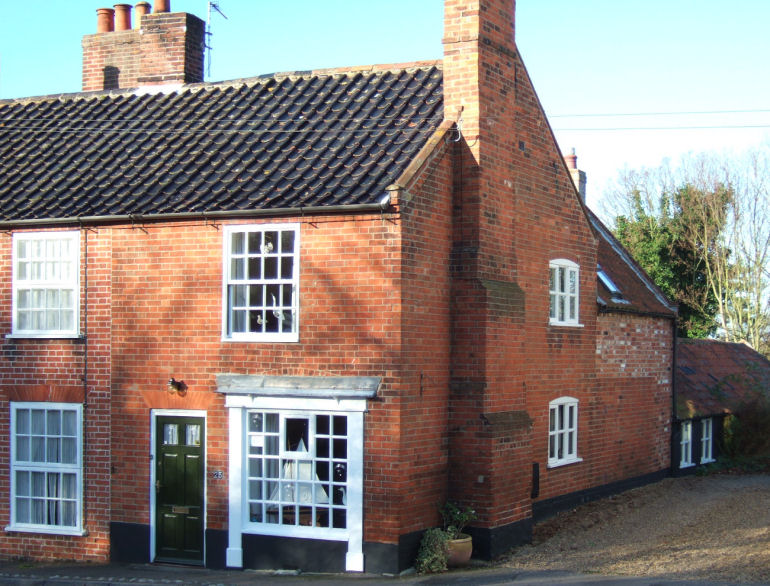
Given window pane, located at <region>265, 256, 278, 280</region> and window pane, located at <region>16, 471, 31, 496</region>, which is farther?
window pane, located at <region>16, 471, 31, 496</region>

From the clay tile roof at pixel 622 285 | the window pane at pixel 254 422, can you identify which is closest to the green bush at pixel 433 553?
the window pane at pixel 254 422

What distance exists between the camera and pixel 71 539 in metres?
15.3

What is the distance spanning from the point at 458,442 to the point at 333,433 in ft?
6.62

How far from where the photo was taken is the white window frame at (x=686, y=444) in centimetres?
2306

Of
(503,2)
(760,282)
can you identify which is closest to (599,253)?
(503,2)

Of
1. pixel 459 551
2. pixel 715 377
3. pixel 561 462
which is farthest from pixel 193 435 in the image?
pixel 715 377

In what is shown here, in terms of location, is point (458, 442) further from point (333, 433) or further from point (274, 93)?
point (274, 93)

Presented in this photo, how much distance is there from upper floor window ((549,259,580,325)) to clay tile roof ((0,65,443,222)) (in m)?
4.13

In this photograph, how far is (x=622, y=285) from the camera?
21.3m

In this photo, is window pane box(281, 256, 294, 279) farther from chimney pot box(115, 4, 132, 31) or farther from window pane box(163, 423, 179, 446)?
chimney pot box(115, 4, 132, 31)

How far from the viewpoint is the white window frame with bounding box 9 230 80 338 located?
50.9 ft

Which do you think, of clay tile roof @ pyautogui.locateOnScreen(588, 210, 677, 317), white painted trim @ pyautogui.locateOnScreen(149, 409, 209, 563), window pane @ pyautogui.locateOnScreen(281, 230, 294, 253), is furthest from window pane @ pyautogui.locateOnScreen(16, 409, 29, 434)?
clay tile roof @ pyautogui.locateOnScreen(588, 210, 677, 317)

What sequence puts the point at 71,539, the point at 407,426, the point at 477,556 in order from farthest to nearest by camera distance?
the point at 71,539 → the point at 477,556 → the point at 407,426

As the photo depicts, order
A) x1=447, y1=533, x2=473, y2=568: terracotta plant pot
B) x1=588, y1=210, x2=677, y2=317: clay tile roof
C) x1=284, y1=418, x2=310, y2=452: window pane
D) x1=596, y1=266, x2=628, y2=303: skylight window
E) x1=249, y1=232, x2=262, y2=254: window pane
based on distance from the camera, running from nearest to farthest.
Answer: x1=447, y1=533, x2=473, y2=568: terracotta plant pot
x1=284, y1=418, x2=310, y2=452: window pane
x1=249, y1=232, x2=262, y2=254: window pane
x1=588, y1=210, x2=677, y2=317: clay tile roof
x1=596, y1=266, x2=628, y2=303: skylight window
